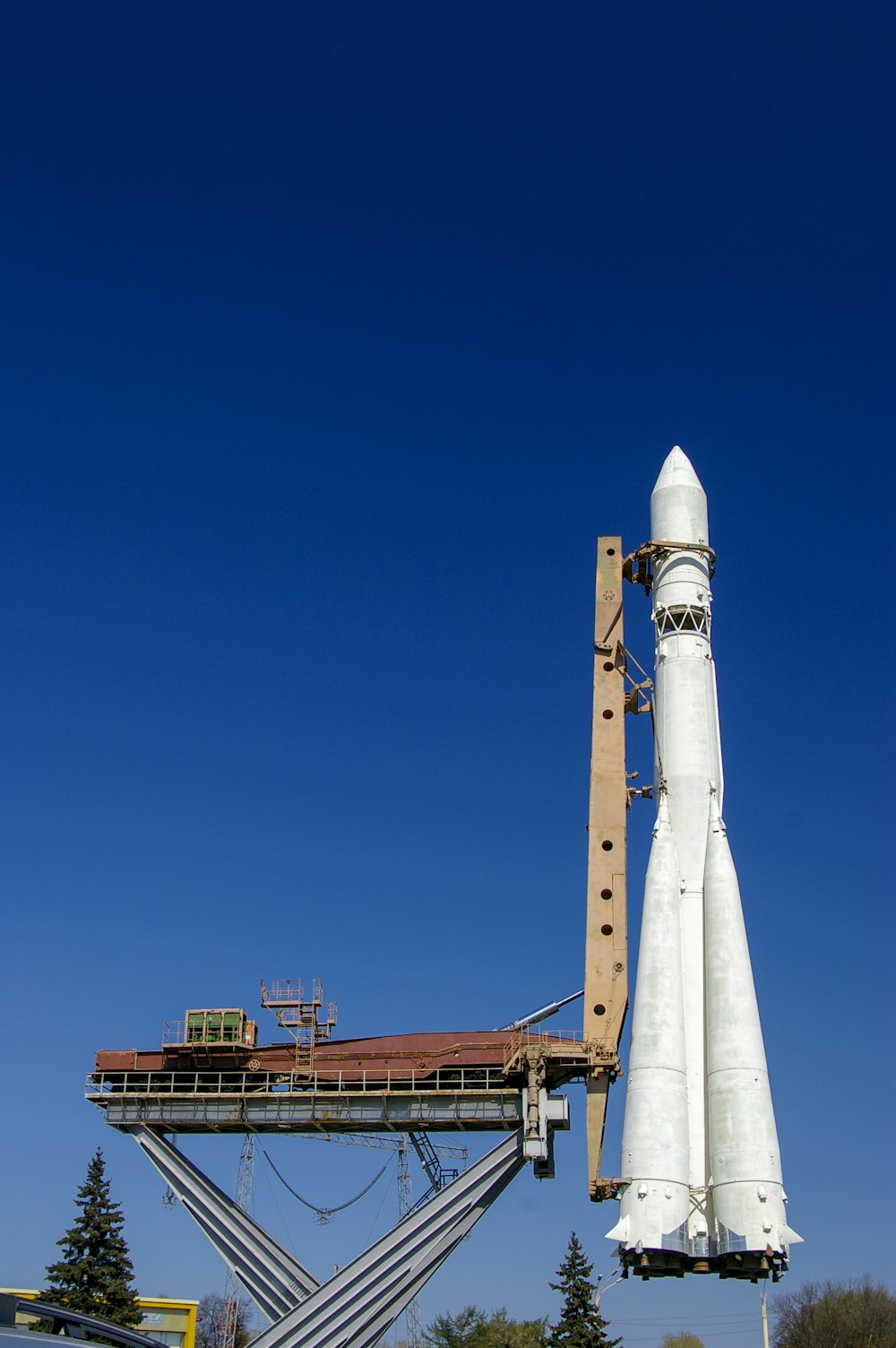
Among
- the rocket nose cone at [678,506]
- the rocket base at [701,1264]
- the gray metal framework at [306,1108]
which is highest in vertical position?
the rocket nose cone at [678,506]

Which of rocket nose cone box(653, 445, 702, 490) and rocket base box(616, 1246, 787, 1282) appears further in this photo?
rocket nose cone box(653, 445, 702, 490)

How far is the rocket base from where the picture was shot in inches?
1334

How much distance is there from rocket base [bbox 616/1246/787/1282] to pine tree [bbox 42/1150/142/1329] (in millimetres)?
18801

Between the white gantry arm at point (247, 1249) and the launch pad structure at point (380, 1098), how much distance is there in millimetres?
36

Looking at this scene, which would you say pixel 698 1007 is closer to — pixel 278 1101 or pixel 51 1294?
pixel 278 1101

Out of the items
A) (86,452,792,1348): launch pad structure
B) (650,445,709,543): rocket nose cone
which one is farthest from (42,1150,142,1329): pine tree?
(650,445,709,543): rocket nose cone

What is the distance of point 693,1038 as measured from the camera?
37.5 meters

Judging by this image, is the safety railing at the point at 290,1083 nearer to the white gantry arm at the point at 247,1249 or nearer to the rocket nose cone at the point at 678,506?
the white gantry arm at the point at 247,1249

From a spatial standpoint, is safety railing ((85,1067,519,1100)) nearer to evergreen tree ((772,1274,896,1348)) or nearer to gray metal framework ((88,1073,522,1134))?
gray metal framework ((88,1073,522,1134))

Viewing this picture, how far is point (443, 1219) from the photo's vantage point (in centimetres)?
3828

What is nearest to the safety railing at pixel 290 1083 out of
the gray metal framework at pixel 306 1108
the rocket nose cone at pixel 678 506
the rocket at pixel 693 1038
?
the gray metal framework at pixel 306 1108

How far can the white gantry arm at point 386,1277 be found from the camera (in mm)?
37875

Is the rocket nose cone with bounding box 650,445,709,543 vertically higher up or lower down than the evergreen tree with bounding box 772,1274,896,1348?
higher up

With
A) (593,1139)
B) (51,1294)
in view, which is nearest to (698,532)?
(593,1139)
